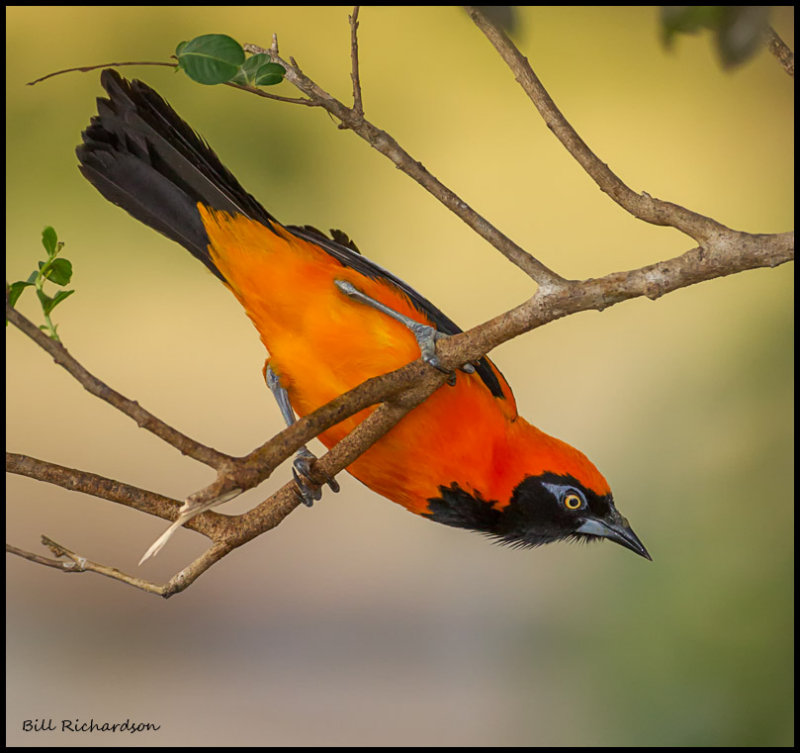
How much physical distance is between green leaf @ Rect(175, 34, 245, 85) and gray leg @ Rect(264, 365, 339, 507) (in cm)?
45

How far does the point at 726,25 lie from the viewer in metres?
0.68

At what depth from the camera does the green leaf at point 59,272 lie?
89 cm

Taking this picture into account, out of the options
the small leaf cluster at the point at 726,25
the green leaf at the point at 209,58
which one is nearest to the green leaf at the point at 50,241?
the green leaf at the point at 209,58

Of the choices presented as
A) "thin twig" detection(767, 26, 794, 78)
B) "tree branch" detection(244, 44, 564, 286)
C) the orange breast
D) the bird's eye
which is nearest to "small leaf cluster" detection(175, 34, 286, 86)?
"tree branch" detection(244, 44, 564, 286)

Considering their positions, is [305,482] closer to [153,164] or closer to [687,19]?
[153,164]

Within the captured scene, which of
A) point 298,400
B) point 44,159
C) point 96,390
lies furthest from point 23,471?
point 44,159

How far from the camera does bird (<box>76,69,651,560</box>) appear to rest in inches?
45.2

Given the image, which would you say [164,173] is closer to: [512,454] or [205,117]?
[512,454]

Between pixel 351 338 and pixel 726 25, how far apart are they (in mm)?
634

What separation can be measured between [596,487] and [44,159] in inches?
72.9

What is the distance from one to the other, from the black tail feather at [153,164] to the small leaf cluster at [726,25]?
0.64 metres

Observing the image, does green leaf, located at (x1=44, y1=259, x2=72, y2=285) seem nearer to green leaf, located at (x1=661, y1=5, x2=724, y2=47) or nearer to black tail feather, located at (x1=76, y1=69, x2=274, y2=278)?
black tail feather, located at (x1=76, y1=69, x2=274, y2=278)

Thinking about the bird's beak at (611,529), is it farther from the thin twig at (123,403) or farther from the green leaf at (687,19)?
the green leaf at (687,19)

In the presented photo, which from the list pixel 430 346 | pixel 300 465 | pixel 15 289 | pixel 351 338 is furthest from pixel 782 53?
pixel 15 289
